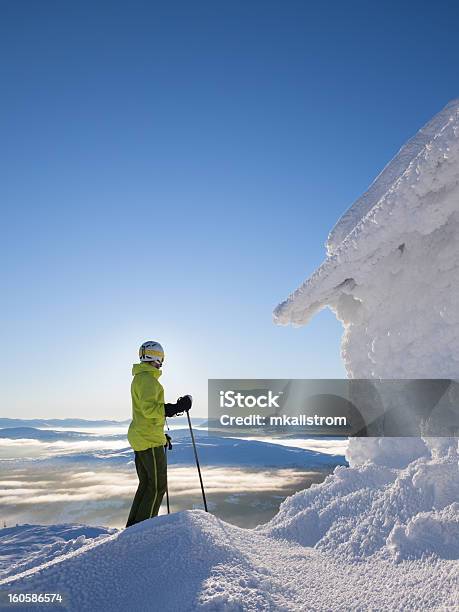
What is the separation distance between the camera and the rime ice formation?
4543 mm

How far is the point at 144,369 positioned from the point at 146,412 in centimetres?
49

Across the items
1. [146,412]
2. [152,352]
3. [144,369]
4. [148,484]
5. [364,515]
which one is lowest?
[364,515]

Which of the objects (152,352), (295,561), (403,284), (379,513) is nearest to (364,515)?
(379,513)

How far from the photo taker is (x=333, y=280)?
5730 mm

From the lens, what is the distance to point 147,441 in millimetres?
4953

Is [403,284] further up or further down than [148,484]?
further up

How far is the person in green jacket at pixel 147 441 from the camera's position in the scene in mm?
4930

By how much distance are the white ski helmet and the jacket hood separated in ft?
0.33

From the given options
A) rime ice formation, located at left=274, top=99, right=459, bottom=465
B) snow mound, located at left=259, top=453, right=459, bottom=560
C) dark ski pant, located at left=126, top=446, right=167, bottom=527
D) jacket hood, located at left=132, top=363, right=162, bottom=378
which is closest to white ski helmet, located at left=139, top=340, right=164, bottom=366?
A: jacket hood, located at left=132, top=363, right=162, bottom=378

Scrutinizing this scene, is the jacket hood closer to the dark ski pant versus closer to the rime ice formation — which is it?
the dark ski pant

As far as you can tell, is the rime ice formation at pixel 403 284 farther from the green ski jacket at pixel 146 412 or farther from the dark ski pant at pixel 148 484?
the dark ski pant at pixel 148 484

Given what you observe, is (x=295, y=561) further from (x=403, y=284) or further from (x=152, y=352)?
(x=403, y=284)

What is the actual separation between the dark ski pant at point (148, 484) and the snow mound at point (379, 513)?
128 centimetres

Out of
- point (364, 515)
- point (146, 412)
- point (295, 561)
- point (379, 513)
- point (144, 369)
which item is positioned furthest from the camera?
point (144, 369)
